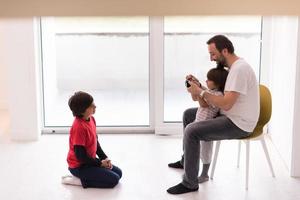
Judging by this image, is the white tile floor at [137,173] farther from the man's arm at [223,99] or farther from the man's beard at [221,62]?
the man's beard at [221,62]

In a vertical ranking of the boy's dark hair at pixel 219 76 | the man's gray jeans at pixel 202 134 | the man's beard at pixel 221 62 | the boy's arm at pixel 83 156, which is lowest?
the boy's arm at pixel 83 156

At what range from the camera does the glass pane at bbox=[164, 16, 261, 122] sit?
13.4ft

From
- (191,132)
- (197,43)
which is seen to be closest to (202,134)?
(191,132)

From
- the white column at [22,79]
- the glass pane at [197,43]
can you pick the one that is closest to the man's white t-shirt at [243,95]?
the glass pane at [197,43]

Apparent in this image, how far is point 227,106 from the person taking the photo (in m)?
2.69

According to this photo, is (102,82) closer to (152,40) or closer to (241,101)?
(152,40)

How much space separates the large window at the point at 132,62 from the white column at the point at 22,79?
0.28m

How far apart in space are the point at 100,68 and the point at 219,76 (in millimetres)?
1768

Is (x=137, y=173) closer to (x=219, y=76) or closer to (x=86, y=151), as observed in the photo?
(x=86, y=151)

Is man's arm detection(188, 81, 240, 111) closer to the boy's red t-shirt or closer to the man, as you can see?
the man

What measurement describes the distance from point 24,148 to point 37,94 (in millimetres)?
473

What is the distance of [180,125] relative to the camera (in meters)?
4.20

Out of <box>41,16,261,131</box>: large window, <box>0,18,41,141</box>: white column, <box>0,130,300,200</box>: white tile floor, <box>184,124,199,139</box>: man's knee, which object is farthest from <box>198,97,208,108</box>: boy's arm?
<box>0,18,41,141</box>: white column

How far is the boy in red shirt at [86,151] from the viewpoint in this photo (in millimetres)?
2900
